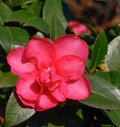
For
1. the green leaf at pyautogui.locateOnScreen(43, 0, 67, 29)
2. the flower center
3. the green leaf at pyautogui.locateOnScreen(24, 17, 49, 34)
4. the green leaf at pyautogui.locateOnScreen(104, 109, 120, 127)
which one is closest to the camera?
the flower center

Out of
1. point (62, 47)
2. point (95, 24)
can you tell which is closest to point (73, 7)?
point (95, 24)

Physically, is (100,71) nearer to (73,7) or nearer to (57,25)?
(57,25)

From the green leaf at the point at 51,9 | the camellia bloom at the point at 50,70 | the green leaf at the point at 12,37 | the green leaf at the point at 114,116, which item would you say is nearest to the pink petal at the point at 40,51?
the camellia bloom at the point at 50,70

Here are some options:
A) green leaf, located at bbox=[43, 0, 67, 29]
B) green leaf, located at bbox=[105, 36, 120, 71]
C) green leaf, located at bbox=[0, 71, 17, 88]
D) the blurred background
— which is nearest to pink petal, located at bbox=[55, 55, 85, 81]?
green leaf, located at bbox=[0, 71, 17, 88]

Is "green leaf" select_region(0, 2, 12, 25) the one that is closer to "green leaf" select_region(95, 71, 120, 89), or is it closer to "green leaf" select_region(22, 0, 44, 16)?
"green leaf" select_region(22, 0, 44, 16)

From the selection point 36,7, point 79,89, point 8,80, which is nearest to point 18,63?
point 8,80

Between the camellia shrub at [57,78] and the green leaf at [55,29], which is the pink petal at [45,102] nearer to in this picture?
the camellia shrub at [57,78]

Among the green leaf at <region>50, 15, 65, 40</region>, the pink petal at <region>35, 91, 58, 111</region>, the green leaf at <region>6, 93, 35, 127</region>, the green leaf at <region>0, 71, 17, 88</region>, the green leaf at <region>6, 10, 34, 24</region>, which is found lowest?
the green leaf at <region>6, 93, 35, 127</region>

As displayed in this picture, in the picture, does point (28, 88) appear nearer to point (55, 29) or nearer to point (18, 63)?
point (18, 63)
